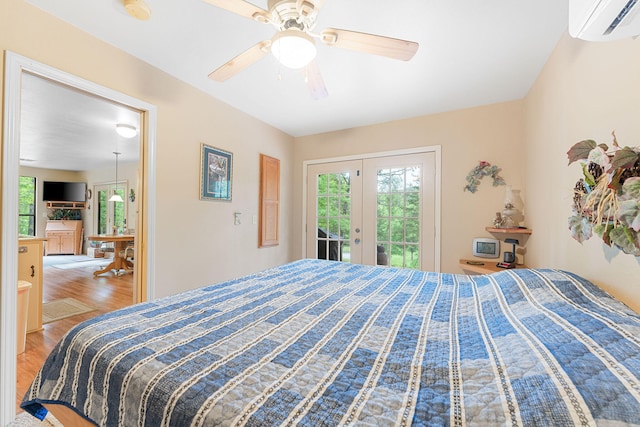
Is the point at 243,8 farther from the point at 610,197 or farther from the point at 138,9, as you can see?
the point at 610,197

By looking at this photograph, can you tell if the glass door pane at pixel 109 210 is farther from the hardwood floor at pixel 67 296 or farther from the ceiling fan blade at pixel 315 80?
the ceiling fan blade at pixel 315 80

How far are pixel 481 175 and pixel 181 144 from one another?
10.1ft

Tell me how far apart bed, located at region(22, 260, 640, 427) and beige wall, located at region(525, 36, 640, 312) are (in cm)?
18

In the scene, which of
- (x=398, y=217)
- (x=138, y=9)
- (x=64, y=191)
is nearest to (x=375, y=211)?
(x=398, y=217)

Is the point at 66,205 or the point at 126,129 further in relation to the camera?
the point at 66,205

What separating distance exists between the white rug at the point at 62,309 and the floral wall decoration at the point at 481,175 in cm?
470

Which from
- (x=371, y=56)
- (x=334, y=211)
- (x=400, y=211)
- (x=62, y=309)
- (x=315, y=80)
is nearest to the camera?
(x=315, y=80)

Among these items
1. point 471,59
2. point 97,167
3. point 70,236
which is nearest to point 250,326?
point 471,59

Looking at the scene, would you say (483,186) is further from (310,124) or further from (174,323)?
(174,323)

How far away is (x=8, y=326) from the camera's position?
1514 mm

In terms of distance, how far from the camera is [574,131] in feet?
5.21

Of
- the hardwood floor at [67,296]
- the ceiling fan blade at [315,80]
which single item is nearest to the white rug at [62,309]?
the hardwood floor at [67,296]

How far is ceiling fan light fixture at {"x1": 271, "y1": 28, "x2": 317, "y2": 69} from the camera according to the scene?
1329mm

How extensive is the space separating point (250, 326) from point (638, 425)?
1.03m
